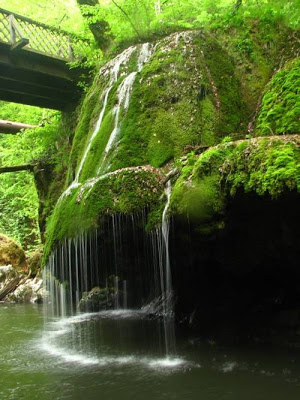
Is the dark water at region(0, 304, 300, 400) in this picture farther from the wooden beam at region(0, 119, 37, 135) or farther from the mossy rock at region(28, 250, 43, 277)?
the wooden beam at region(0, 119, 37, 135)

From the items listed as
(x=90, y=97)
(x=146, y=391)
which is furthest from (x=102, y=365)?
(x=90, y=97)

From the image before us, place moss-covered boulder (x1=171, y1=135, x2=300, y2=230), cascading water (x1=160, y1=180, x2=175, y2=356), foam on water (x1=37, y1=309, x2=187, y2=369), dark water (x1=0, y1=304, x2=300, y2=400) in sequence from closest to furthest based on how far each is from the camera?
dark water (x1=0, y1=304, x2=300, y2=400) < moss-covered boulder (x1=171, y1=135, x2=300, y2=230) < foam on water (x1=37, y1=309, x2=187, y2=369) < cascading water (x1=160, y1=180, x2=175, y2=356)

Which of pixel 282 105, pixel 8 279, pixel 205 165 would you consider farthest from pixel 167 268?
pixel 8 279

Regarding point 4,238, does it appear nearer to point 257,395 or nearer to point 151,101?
point 151,101

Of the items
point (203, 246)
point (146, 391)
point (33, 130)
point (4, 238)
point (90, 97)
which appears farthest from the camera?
point (4, 238)

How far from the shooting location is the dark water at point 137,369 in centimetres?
422

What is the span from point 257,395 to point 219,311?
10.6 ft

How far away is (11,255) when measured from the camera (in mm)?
17312

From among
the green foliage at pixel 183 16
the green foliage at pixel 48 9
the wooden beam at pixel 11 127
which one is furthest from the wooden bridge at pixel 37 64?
the green foliage at pixel 183 16

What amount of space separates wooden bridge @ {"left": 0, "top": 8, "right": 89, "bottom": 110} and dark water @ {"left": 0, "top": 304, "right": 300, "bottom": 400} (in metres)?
8.99

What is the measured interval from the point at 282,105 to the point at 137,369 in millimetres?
4953

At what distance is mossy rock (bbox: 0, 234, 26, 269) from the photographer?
55.9 ft

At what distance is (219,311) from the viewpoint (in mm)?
7191

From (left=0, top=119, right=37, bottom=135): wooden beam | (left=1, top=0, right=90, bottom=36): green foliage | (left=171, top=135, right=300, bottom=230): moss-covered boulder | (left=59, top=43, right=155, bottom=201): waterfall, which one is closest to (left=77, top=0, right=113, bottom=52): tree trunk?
(left=1, top=0, right=90, bottom=36): green foliage
